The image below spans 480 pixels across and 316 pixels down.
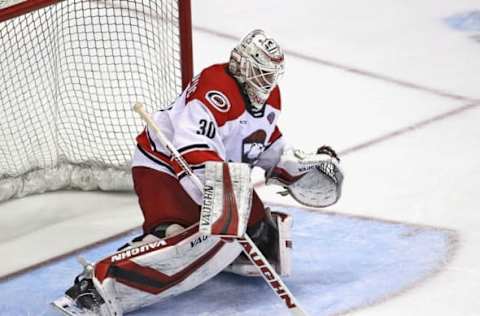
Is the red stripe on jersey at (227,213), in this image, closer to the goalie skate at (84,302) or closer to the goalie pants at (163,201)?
the goalie pants at (163,201)

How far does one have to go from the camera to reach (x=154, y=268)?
2.86 m

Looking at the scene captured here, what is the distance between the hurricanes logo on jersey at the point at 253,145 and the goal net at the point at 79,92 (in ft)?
1.67

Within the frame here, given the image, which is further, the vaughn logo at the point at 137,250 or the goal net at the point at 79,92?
the goal net at the point at 79,92

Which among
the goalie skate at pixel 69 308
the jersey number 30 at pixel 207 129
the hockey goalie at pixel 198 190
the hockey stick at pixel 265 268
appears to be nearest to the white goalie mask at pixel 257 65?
the hockey goalie at pixel 198 190

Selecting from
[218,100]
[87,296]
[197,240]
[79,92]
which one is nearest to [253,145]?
[218,100]

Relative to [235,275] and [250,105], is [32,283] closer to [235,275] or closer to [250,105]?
[235,275]

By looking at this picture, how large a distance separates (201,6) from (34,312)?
253 cm

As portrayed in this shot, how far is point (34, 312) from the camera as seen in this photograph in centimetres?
292

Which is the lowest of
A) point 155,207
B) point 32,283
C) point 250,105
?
point 32,283

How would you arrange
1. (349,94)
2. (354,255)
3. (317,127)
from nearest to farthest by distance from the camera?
(354,255)
(317,127)
(349,94)

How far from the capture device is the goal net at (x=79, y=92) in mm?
3545

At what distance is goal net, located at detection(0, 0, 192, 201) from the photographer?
11.6ft

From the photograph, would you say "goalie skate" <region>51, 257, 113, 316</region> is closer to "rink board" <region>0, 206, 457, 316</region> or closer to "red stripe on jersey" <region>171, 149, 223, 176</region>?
"rink board" <region>0, 206, 457, 316</region>

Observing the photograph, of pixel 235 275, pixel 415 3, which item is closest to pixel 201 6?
pixel 415 3
